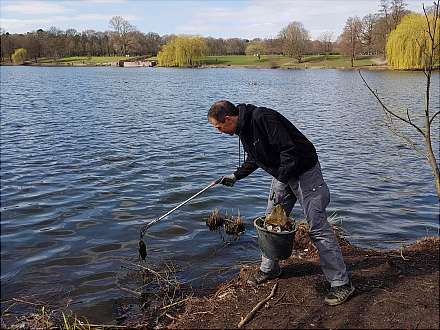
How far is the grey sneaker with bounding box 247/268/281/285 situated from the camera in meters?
5.41

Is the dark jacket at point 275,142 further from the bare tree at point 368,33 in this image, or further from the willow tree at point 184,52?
the willow tree at point 184,52

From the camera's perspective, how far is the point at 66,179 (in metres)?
11.8

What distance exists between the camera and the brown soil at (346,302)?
4.39m

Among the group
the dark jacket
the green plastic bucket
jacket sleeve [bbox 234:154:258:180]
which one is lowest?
the green plastic bucket

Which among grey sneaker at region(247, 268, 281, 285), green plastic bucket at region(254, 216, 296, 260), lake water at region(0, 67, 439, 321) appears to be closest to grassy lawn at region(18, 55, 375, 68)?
lake water at region(0, 67, 439, 321)

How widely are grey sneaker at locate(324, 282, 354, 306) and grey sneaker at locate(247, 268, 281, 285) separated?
2.61 ft

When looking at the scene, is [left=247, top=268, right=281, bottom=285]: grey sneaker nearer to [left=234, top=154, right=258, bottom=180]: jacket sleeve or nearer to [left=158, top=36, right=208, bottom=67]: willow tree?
[left=234, top=154, right=258, bottom=180]: jacket sleeve

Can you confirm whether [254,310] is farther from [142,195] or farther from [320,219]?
[142,195]

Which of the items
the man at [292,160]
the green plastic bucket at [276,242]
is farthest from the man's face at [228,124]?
the green plastic bucket at [276,242]

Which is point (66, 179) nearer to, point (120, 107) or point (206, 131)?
point (206, 131)

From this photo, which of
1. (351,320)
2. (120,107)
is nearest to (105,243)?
(351,320)

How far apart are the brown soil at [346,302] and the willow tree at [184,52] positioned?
90797mm

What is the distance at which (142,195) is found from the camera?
34.8 feet

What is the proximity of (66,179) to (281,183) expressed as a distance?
26.2ft
